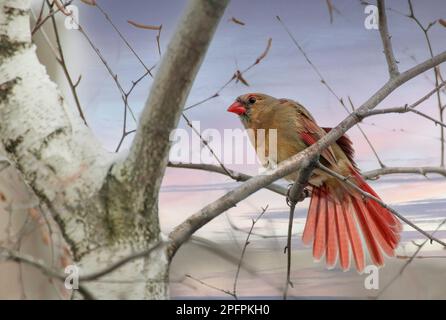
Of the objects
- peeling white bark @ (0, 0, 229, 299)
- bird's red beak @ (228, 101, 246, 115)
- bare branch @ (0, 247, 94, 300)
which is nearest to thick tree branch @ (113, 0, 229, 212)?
peeling white bark @ (0, 0, 229, 299)

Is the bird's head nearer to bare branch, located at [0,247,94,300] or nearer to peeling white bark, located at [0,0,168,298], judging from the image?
peeling white bark, located at [0,0,168,298]

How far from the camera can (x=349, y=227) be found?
1405 mm

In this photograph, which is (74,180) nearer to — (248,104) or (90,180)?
(90,180)

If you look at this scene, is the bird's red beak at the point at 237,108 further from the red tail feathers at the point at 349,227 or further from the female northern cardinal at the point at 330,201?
the red tail feathers at the point at 349,227

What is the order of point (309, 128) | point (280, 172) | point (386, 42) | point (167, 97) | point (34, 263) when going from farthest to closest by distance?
point (309, 128) → point (386, 42) → point (280, 172) → point (167, 97) → point (34, 263)

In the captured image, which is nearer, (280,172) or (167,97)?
(167,97)

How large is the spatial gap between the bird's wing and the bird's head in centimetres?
4

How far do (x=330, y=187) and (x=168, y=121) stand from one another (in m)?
0.66

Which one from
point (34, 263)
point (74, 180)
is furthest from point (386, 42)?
point (34, 263)

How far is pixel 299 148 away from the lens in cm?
138

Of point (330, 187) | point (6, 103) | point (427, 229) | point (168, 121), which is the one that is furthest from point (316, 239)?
point (6, 103)

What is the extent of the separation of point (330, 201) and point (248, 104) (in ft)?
0.99

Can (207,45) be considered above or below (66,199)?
above
